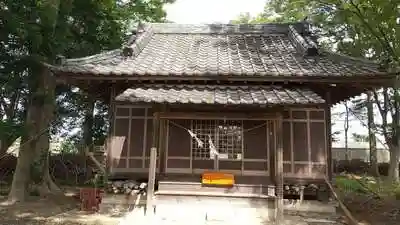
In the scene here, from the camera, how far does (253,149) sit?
35.3ft

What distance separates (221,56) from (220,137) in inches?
130

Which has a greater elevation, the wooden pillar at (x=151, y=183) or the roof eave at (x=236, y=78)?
the roof eave at (x=236, y=78)

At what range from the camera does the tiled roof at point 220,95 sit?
362 inches

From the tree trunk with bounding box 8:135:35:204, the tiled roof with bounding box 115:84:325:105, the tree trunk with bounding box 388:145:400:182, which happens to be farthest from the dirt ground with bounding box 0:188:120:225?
the tree trunk with bounding box 388:145:400:182

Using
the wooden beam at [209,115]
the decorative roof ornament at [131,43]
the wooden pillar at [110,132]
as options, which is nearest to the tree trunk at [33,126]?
the wooden pillar at [110,132]

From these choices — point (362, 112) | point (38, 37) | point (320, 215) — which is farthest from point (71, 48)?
point (362, 112)

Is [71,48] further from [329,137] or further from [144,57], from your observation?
[329,137]

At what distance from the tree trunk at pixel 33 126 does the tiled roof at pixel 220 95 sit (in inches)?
194

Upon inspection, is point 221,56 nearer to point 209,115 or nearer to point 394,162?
point 209,115

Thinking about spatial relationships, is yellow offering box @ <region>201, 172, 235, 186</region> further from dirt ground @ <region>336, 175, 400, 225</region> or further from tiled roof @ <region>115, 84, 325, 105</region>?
dirt ground @ <region>336, 175, 400, 225</region>

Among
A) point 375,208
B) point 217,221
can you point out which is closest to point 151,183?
point 217,221

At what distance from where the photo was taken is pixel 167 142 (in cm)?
1082

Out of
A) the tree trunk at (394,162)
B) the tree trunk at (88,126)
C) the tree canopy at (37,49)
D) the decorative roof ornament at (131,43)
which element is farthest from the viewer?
the tree trunk at (394,162)

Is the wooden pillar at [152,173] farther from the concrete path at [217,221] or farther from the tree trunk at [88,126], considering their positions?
the tree trunk at [88,126]
